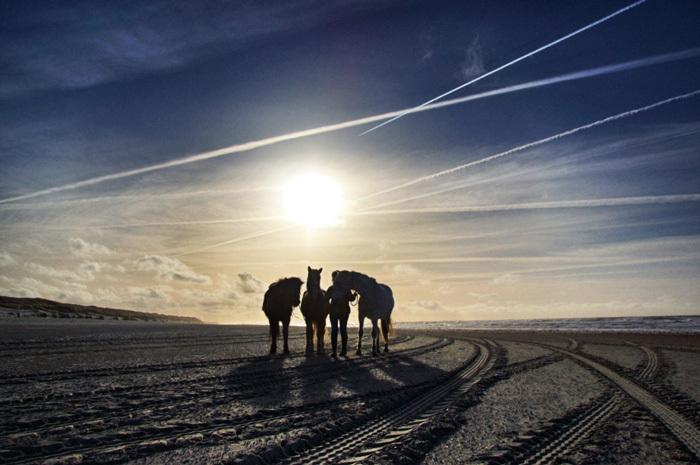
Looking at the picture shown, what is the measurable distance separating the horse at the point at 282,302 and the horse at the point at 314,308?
20.7 inches

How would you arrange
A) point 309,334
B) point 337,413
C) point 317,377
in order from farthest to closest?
point 309,334, point 317,377, point 337,413

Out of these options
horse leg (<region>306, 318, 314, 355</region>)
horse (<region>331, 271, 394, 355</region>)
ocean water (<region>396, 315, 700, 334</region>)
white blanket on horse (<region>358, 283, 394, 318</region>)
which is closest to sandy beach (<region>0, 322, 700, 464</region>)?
horse (<region>331, 271, 394, 355</region>)

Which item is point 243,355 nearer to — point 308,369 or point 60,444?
point 308,369

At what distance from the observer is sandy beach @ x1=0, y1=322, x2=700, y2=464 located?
221 inches

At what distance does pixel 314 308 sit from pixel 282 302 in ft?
3.88

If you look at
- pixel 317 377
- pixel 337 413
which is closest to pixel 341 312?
pixel 317 377

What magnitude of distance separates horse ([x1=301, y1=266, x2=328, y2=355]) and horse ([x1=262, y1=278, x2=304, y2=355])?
53 cm

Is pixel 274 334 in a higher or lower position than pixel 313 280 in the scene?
lower

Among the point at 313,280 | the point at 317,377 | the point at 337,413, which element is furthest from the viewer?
the point at 313,280

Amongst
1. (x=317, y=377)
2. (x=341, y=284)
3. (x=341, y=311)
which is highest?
(x=341, y=284)

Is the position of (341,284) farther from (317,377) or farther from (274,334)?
(317,377)

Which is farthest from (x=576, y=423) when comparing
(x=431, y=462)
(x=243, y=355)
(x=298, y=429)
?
(x=243, y=355)

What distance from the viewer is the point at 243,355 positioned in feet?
54.5

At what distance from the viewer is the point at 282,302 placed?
17.4 m
